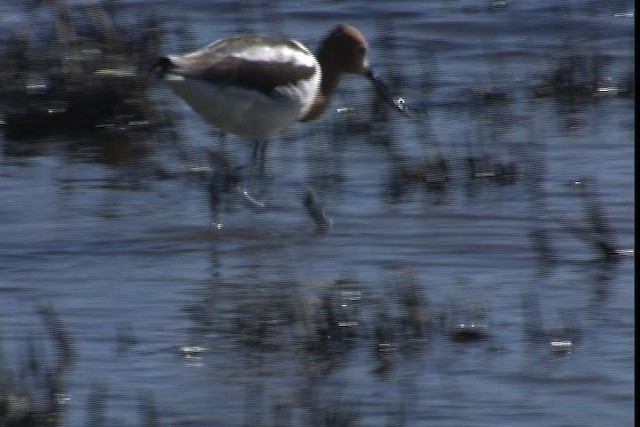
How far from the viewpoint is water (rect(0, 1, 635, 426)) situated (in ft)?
18.8

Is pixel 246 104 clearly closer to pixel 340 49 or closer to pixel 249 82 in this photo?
pixel 249 82

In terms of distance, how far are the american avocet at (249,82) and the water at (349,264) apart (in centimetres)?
46

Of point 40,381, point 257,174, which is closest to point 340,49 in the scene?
point 257,174

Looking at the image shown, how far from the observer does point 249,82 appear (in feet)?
26.6

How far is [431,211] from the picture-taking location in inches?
330

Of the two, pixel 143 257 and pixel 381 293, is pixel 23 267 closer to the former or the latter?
pixel 143 257

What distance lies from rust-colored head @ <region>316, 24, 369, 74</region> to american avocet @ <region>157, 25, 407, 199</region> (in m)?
0.39

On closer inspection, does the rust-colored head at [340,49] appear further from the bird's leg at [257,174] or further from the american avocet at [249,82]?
the bird's leg at [257,174]

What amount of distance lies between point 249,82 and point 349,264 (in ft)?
3.64

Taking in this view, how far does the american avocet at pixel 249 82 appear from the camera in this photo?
788 cm

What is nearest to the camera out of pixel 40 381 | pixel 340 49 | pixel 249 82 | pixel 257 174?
pixel 40 381

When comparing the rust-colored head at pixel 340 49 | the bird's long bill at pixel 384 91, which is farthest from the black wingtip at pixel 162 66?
the bird's long bill at pixel 384 91

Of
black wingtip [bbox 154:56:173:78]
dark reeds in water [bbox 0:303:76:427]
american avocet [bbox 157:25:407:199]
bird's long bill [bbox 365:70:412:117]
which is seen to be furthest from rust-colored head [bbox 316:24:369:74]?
dark reeds in water [bbox 0:303:76:427]

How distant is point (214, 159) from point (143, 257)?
155 cm
